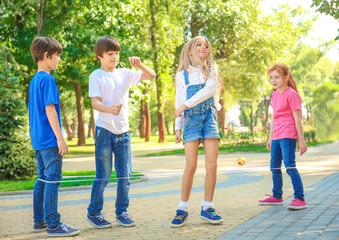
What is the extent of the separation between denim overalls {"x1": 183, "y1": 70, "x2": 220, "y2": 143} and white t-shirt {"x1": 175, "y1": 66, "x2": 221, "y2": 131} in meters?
0.08

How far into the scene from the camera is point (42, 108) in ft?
16.4

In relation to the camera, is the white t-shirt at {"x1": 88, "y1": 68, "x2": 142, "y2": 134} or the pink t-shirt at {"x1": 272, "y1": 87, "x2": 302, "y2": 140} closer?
the white t-shirt at {"x1": 88, "y1": 68, "x2": 142, "y2": 134}

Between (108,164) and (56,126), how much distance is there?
719 millimetres

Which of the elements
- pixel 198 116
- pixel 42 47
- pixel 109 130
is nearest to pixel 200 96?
pixel 198 116

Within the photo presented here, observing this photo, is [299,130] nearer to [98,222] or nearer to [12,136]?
[98,222]

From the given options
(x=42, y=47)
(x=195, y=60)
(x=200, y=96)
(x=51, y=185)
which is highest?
(x=42, y=47)

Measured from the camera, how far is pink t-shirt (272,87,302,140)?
6.16 meters

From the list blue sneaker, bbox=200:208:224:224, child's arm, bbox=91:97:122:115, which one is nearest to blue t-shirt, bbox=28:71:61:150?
child's arm, bbox=91:97:122:115

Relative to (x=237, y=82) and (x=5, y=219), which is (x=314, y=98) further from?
(x=237, y=82)

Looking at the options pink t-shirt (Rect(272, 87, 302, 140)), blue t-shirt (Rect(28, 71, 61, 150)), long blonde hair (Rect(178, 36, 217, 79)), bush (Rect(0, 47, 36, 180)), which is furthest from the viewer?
bush (Rect(0, 47, 36, 180))

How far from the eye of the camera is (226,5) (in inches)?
1097

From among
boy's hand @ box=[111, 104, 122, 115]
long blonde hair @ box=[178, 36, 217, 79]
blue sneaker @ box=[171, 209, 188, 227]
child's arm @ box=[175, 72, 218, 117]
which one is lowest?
blue sneaker @ box=[171, 209, 188, 227]

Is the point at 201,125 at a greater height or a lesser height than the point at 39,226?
greater

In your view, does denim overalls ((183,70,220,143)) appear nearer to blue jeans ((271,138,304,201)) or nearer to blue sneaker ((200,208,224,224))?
blue sneaker ((200,208,224,224))
